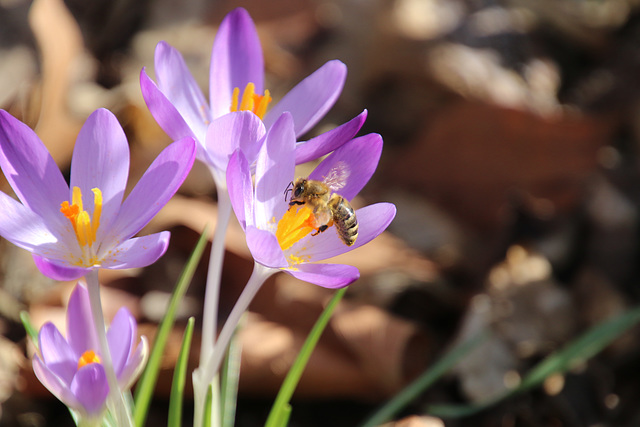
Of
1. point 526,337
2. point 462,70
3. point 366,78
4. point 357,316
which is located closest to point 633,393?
point 526,337

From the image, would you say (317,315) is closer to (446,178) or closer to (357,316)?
(357,316)

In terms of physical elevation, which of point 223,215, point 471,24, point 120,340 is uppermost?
point 223,215

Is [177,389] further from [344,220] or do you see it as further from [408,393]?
[408,393]

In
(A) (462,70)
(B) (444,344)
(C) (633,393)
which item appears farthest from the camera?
(A) (462,70)

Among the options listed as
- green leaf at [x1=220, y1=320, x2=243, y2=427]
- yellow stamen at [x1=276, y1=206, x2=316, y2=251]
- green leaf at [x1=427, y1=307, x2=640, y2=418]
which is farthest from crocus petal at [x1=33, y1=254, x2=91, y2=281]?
green leaf at [x1=427, y1=307, x2=640, y2=418]

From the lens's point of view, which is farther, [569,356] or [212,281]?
[569,356]

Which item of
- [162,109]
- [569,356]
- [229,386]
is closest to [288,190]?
[162,109]

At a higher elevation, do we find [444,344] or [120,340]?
[120,340]
